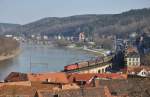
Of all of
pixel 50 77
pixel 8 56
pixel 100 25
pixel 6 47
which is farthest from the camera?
pixel 100 25

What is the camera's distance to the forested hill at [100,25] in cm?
7888

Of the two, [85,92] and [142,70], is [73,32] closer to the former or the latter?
[142,70]

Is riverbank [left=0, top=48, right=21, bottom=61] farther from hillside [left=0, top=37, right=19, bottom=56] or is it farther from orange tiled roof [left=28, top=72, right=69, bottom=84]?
orange tiled roof [left=28, top=72, right=69, bottom=84]

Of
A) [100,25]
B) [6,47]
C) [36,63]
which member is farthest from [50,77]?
[100,25]

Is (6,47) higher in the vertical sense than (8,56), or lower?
higher

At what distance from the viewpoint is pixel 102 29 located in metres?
90.9

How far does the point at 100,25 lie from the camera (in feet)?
318

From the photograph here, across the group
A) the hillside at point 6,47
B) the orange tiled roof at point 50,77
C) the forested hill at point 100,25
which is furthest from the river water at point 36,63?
the forested hill at point 100,25

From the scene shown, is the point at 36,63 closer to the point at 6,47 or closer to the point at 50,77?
the point at 6,47

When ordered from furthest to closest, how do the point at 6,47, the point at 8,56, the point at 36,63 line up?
1. the point at 6,47
2. the point at 8,56
3. the point at 36,63

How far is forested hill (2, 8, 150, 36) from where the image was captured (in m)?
78.9

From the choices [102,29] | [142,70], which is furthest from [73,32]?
[142,70]

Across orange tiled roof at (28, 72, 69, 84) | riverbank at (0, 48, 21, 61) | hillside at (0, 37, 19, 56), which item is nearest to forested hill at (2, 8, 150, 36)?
hillside at (0, 37, 19, 56)

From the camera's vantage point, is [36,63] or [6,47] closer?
[36,63]
